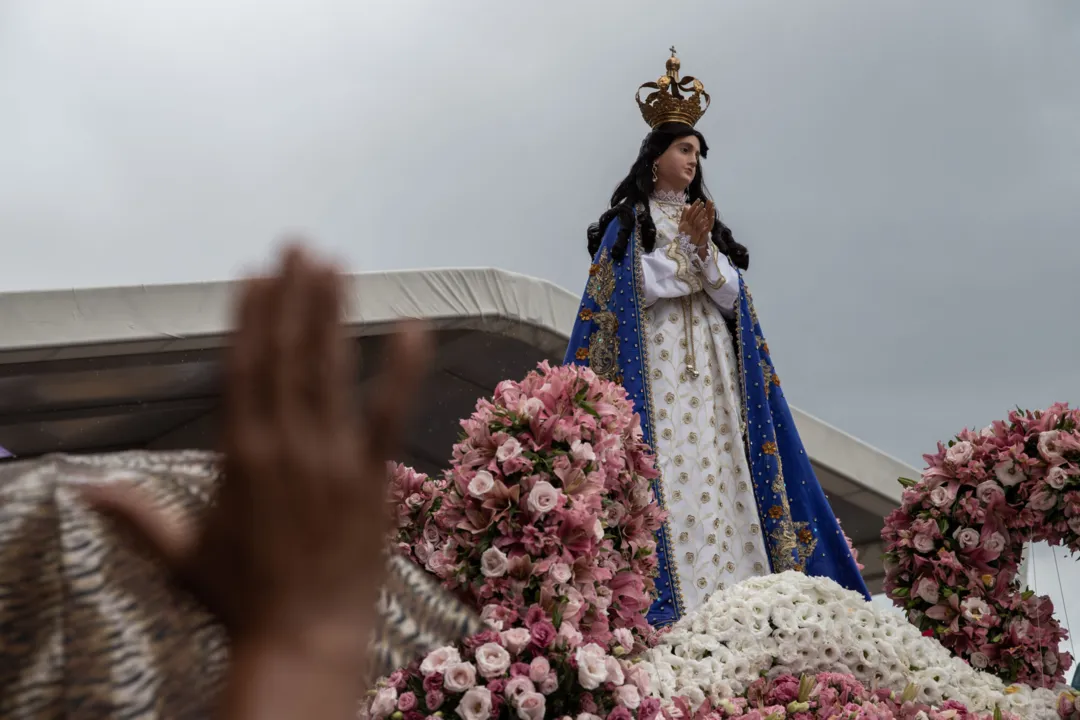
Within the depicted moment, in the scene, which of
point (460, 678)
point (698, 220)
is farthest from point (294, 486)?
point (698, 220)

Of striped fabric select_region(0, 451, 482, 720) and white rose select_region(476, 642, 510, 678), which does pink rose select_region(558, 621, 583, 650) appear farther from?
striped fabric select_region(0, 451, 482, 720)

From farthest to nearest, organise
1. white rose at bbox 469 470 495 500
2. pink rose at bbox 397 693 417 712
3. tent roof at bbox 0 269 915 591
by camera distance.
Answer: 1. tent roof at bbox 0 269 915 591
2. white rose at bbox 469 470 495 500
3. pink rose at bbox 397 693 417 712

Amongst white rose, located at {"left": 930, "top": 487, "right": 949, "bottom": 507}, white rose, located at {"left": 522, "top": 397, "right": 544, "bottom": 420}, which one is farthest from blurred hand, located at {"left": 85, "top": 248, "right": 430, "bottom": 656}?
white rose, located at {"left": 930, "top": 487, "right": 949, "bottom": 507}

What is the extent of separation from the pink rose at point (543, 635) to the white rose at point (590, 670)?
0.10 m

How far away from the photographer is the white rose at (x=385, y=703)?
11.4 feet

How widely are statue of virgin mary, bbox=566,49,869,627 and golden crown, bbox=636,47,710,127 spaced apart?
1cm

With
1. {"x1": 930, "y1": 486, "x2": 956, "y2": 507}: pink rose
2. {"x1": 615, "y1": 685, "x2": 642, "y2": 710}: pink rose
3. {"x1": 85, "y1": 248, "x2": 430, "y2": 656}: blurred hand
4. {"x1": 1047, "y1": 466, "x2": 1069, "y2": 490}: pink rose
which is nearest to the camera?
{"x1": 85, "y1": 248, "x2": 430, "y2": 656}: blurred hand

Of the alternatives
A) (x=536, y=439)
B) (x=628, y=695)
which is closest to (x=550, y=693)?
(x=628, y=695)

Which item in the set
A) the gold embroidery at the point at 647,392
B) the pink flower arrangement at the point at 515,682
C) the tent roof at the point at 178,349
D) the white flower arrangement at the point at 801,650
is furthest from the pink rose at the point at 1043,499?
the tent roof at the point at 178,349

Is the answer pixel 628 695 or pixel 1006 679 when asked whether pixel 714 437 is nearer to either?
pixel 1006 679

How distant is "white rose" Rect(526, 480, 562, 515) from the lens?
3768 millimetres

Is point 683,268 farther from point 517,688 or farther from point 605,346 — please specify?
point 517,688

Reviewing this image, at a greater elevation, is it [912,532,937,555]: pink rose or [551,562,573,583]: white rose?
[912,532,937,555]: pink rose

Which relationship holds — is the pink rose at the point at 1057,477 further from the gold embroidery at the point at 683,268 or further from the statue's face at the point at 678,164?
the statue's face at the point at 678,164
